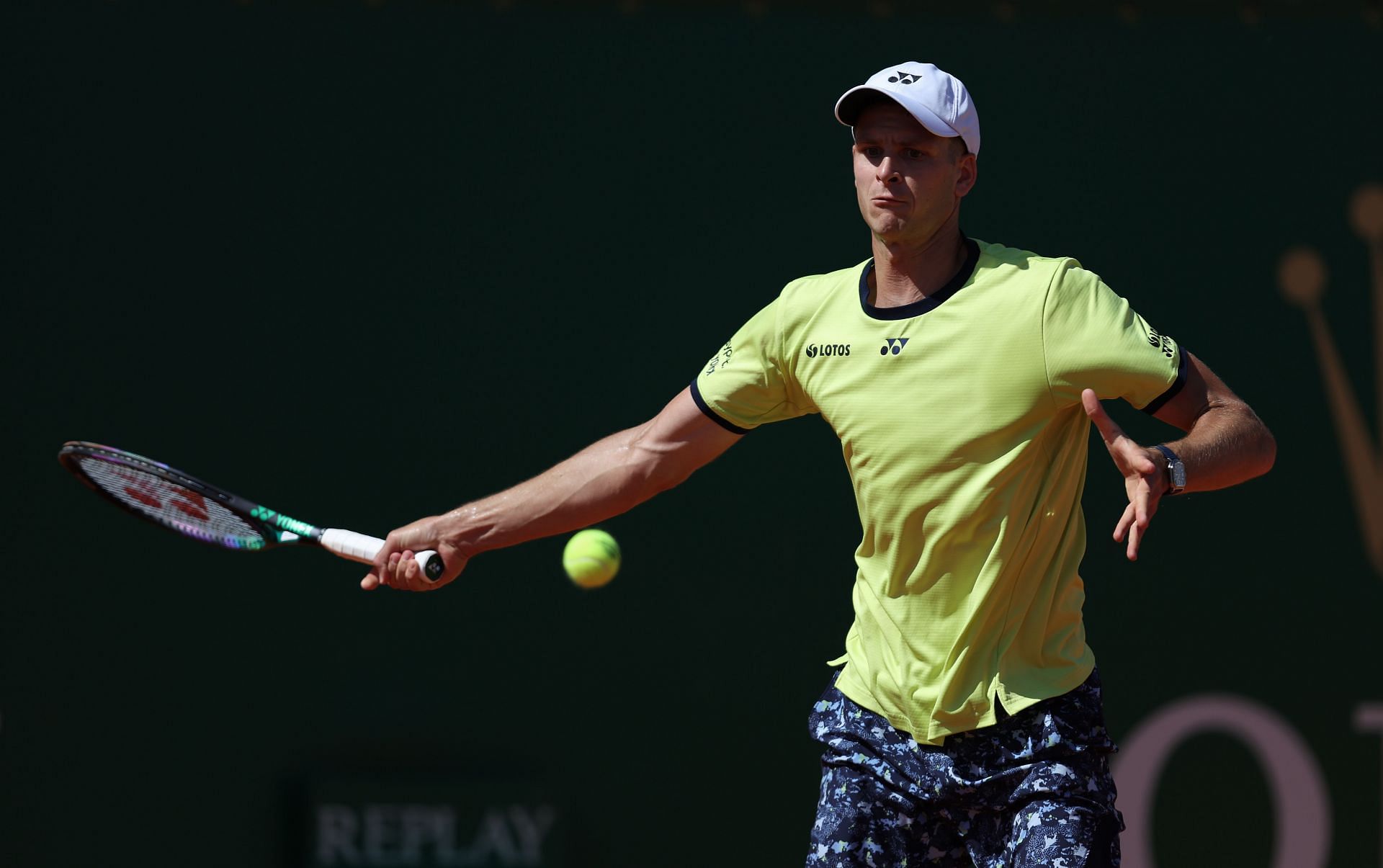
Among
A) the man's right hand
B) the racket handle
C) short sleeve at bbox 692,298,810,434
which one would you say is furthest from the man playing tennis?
the racket handle

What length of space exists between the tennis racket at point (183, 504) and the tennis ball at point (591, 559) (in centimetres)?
52

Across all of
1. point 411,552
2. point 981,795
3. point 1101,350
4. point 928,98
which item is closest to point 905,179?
point 928,98

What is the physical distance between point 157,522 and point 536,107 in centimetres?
160

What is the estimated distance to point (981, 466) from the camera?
10.1 feet

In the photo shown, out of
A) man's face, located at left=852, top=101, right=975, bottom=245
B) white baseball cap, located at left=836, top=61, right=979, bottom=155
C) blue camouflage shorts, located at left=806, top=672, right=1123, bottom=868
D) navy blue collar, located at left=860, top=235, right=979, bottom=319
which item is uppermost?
white baseball cap, located at left=836, top=61, right=979, bottom=155

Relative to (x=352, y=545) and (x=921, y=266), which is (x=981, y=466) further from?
(x=352, y=545)

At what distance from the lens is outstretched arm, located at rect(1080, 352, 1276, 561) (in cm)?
271

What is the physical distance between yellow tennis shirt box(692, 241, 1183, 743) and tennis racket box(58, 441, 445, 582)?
1.21 m

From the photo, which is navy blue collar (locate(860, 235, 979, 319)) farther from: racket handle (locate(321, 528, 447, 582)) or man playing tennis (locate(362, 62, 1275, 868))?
racket handle (locate(321, 528, 447, 582))

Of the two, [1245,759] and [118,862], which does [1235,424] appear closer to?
[1245,759]

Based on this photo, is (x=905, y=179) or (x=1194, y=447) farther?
(x=905, y=179)

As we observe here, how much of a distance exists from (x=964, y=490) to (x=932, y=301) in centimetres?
35

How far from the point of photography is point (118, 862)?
15.6ft

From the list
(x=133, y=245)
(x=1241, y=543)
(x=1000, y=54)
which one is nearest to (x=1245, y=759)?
(x=1241, y=543)
